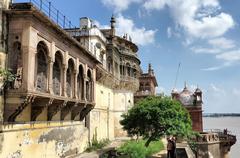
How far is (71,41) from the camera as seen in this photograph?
18.4m

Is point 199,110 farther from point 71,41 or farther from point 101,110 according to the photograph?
point 71,41

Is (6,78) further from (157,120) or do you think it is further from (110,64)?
(110,64)

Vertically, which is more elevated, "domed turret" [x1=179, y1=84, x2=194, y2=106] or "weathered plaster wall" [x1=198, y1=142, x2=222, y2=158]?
"domed turret" [x1=179, y1=84, x2=194, y2=106]

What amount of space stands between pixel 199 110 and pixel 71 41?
40.5 meters

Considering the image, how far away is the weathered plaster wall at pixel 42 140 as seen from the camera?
13.1m

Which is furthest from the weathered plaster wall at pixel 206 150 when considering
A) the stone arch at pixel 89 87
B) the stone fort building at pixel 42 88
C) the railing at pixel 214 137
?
the stone arch at pixel 89 87

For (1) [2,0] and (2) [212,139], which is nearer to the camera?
(1) [2,0]

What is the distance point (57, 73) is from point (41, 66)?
93.2 inches

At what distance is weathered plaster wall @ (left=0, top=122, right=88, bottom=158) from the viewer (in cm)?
1312

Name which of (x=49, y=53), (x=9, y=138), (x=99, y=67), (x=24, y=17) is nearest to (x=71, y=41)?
(x=49, y=53)

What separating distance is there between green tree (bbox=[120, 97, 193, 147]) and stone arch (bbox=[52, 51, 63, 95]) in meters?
10.1

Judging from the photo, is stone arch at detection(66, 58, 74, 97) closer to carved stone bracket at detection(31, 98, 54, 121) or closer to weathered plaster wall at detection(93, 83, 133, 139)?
carved stone bracket at detection(31, 98, 54, 121)

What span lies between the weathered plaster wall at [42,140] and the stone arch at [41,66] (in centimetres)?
184

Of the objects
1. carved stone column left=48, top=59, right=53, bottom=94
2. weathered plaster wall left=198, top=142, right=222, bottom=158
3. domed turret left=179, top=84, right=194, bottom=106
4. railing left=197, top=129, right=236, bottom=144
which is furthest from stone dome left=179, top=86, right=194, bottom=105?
carved stone column left=48, top=59, right=53, bottom=94
